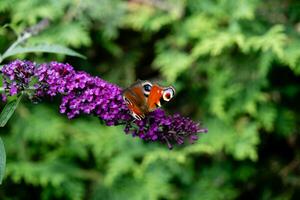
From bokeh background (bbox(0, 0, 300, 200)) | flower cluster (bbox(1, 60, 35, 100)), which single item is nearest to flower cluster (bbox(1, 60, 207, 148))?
flower cluster (bbox(1, 60, 35, 100))

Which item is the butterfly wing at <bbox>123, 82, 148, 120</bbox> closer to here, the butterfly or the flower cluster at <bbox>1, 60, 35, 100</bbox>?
the butterfly

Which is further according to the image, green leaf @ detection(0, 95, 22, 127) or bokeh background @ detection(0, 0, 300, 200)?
bokeh background @ detection(0, 0, 300, 200)

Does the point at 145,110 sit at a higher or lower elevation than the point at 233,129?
lower

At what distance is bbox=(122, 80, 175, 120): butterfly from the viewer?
57.9 inches

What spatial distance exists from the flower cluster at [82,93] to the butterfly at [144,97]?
4 centimetres

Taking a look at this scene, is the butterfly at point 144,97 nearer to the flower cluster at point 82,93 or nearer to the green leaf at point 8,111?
the flower cluster at point 82,93

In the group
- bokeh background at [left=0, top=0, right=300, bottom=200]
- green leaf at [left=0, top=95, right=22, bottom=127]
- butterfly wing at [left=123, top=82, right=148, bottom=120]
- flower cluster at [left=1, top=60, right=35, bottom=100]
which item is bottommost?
green leaf at [left=0, top=95, right=22, bottom=127]

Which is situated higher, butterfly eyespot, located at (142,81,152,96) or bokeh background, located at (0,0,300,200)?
bokeh background, located at (0,0,300,200)

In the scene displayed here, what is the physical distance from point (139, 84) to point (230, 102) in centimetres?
198

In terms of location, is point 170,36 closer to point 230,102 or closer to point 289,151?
point 230,102

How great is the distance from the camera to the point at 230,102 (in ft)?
11.2

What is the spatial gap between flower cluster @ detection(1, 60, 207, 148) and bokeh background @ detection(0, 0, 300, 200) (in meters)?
1.68

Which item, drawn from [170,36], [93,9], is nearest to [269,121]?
[170,36]

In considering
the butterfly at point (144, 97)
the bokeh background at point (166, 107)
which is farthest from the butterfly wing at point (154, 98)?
the bokeh background at point (166, 107)
